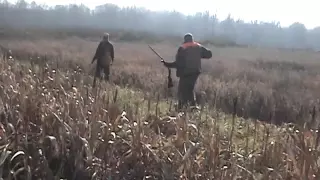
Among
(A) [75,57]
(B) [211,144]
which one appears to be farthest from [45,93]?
(A) [75,57]

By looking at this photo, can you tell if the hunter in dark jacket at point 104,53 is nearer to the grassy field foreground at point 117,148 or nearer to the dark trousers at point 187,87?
the dark trousers at point 187,87

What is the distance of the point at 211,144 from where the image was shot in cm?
413

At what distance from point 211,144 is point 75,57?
676 inches

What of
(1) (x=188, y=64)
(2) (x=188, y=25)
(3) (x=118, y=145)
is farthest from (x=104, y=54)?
(2) (x=188, y=25)

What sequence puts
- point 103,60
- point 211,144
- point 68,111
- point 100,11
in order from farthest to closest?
point 100,11
point 103,60
point 68,111
point 211,144

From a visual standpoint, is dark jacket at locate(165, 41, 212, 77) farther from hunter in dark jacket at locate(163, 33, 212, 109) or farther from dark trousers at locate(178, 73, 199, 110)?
dark trousers at locate(178, 73, 199, 110)

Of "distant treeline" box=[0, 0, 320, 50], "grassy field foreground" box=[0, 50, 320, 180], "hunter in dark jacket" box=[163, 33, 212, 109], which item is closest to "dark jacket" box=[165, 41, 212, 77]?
"hunter in dark jacket" box=[163, 33, 212, 109]

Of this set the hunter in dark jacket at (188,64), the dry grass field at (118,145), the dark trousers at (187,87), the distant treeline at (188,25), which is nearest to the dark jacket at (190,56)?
the hunter in dark jacket at (188,64)

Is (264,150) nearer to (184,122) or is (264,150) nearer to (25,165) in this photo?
(184,122)

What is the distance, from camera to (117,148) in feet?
13.6

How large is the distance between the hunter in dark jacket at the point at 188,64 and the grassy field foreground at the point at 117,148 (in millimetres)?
4116

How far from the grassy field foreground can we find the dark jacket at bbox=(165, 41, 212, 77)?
4.11 meters

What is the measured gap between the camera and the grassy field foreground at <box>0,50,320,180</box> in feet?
12.6

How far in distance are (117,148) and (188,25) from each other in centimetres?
9441
